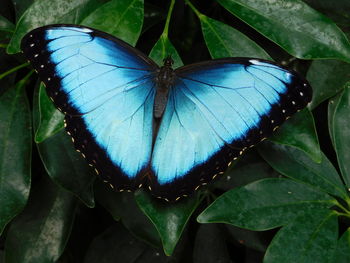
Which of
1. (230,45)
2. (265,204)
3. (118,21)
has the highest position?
(118,21)

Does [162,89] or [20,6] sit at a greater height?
[20,6]

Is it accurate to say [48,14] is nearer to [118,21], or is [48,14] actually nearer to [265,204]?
[118,21]

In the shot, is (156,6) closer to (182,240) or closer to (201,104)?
(201,104)

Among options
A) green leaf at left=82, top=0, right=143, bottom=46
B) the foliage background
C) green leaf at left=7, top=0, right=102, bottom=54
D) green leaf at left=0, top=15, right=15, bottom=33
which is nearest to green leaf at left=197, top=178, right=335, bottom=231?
the foliage background

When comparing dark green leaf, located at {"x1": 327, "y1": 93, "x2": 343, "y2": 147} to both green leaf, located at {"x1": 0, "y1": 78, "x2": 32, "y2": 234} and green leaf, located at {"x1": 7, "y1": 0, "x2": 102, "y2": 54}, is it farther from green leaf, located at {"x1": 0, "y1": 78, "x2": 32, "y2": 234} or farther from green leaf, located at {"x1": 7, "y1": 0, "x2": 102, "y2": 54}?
green leaf, located at {"x1": 0, "y1": 78, "x2": 32, "y2": 234}

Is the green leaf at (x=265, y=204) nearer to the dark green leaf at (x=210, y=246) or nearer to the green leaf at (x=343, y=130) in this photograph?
the green leaf at (x=343, y=130)

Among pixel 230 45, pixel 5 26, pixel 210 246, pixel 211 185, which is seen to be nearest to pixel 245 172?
pixel 211 185

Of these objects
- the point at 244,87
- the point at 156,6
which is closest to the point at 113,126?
the point at 244,87
